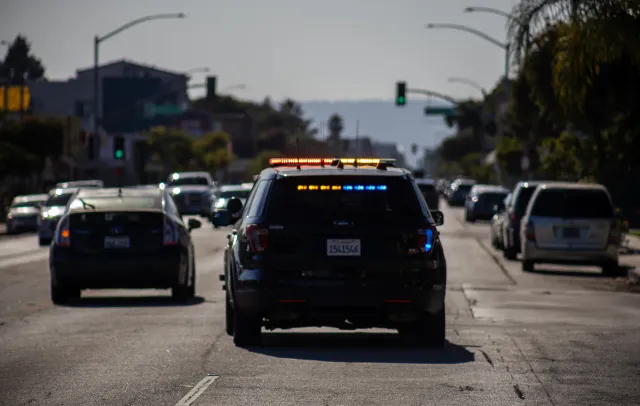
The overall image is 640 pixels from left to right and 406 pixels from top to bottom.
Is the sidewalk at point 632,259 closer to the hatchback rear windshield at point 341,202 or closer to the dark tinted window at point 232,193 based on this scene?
the dark tinted window at point 232,193

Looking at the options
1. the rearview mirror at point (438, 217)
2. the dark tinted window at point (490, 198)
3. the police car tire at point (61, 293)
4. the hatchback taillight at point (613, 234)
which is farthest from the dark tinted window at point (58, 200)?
the rearview mirror at point (438, 217)

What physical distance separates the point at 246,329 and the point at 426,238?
2013 millimetres

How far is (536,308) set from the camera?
68.1 ft

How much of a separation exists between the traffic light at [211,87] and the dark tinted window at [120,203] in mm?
50943

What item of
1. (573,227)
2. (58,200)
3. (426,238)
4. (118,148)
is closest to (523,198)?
(573,227)

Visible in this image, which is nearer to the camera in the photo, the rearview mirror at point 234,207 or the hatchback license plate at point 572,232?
the rearview mirror at point 234,207

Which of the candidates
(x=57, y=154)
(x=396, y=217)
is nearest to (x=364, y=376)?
(x=396, y=217)

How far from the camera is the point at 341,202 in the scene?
14.3 metres

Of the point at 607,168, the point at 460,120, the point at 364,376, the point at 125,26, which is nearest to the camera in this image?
the point at 364,376

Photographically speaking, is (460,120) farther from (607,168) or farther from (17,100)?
(607,168)

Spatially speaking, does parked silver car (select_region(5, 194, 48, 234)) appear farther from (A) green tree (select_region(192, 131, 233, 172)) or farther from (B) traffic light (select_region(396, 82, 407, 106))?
(A) green tree (select_region(192, 131, 233, 172))

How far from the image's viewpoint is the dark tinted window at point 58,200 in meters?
42.9

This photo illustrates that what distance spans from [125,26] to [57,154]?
75.8 feet

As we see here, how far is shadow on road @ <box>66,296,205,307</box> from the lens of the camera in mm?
20703
